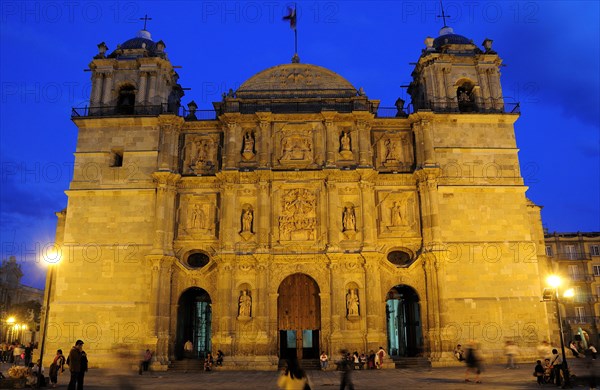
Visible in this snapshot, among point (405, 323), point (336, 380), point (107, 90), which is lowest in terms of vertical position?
point (336, 380)

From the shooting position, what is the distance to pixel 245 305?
26797 millimetres

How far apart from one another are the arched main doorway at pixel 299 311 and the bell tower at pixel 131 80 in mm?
12884

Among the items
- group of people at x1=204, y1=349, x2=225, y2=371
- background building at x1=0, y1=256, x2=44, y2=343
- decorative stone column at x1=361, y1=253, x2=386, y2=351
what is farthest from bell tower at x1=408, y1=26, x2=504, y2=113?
background building at x1=0, y1=256, x2=44, y2=343

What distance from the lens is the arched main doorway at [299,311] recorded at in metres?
27.3

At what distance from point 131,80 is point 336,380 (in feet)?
71.1

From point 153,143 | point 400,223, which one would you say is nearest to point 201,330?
A: point 153,143

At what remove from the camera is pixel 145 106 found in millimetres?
30688

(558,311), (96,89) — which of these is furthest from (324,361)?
(96,89)

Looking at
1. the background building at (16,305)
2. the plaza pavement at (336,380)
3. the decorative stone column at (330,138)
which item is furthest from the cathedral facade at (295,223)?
the background building at (16,305)

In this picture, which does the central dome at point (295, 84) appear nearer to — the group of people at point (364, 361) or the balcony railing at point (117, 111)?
the balcony railing at point (117, 111)

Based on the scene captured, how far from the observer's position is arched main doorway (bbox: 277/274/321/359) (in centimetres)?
2733

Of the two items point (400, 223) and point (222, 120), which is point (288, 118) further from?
point (400, 223)

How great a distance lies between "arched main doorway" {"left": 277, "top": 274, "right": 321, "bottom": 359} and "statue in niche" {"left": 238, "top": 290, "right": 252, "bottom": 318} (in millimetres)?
1659

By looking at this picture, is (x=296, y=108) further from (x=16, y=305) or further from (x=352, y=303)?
(x=16, y=305)
